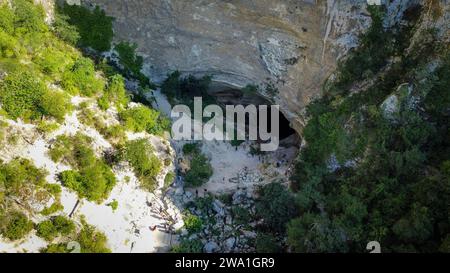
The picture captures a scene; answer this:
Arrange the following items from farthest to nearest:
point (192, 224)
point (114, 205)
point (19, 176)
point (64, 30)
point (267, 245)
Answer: point (64, 30)
point (192, 224)
point (114, 205)
point (267, 245)
point (19, 176)

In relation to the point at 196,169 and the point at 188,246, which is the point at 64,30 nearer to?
the point at 196,169

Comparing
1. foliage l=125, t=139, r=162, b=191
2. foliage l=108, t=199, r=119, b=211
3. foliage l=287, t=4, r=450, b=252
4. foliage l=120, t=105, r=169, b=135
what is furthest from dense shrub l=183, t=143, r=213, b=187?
foliage l=287, t=4, r=450, b=252

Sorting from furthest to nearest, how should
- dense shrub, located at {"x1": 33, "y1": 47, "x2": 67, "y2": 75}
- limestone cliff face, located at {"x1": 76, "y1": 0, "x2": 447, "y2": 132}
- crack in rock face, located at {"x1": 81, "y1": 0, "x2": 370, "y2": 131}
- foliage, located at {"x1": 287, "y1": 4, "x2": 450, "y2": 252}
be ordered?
1. crack in rock face, located at {"x1": 81, "y1": 0, "x2": 370, "y2": 131}
2. limestone cliff face, located at {"x1": 76, "y1": 0, "x2": 447, "y2": 132}
3. dense shrub, located at {"x1": 33, "y1": 47, "x2": 67, "y2": 75}
4. foliage, located at {"x1": 287, "y1": 4, "x2": 450, "y2": 252}

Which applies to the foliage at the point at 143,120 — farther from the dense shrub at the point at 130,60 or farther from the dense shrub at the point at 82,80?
the dense shrub at the point at 130,60

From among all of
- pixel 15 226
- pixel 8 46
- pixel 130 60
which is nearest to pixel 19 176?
pixel 15 226

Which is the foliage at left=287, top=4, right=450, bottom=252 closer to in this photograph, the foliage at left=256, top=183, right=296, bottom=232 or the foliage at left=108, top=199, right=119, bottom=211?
the foliage at left=256, top=183, right=296, bottom=232
